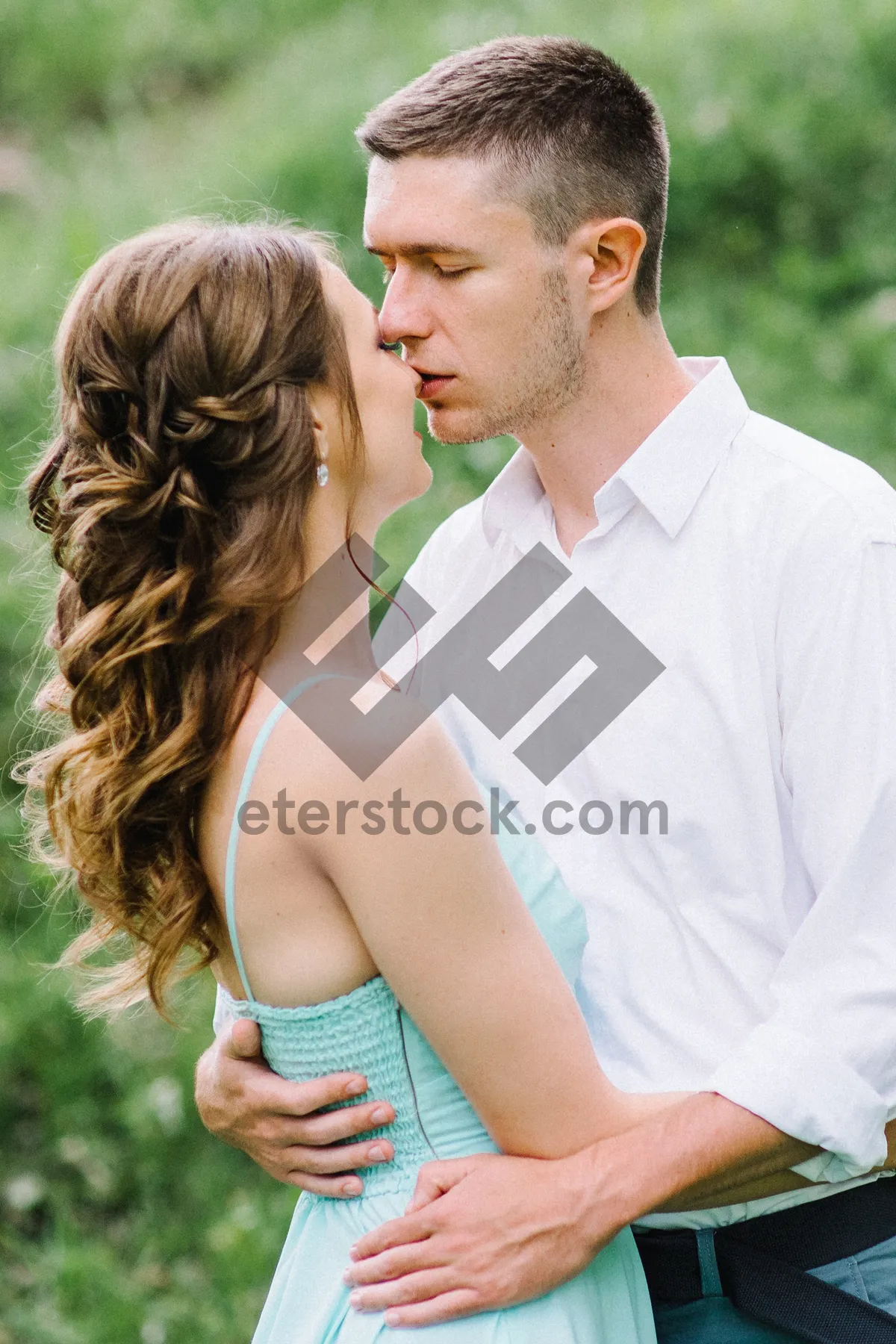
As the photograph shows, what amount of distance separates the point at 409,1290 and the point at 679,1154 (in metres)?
0.39

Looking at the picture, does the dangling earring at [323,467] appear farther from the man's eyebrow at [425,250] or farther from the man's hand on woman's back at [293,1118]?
the man's hand on woman's back at [293,1118]

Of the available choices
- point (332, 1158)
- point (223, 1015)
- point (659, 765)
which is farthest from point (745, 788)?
point (223, 1015)

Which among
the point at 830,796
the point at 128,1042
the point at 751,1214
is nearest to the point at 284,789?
the point at 830,796

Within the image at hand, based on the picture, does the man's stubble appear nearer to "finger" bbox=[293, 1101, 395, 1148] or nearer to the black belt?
"finger" bbox=[293, 1101, 395, 1148]

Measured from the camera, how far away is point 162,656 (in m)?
1.93

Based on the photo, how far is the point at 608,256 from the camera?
8.29ft

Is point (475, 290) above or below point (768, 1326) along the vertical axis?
above

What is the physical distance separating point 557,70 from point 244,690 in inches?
52.1

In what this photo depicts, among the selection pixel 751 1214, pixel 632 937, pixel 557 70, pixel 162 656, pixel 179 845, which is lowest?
Answer: pixel 751 1214

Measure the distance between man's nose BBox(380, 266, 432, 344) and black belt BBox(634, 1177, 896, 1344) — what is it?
56.6 inches

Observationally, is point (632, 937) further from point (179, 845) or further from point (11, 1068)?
point (11, 1068)

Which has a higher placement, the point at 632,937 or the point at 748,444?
the point at 748,444

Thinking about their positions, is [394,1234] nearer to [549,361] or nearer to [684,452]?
[684,452]

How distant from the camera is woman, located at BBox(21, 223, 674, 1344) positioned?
6.03 ft
